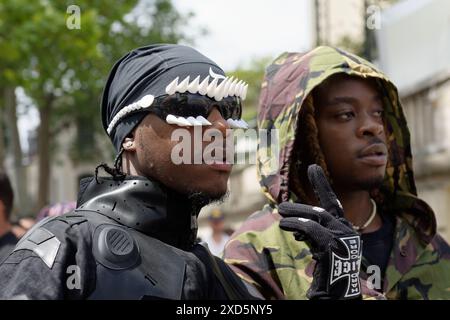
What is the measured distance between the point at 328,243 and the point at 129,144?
26.5 inches

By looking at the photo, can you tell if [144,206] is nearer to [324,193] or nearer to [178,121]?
[178,121]

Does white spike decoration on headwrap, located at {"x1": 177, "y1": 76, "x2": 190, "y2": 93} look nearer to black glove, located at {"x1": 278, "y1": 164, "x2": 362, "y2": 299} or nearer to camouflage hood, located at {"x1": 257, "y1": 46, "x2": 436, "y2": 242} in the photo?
black glove, located at {"x1": 278, "y1": 164, "x2": 362, "y2": 299}

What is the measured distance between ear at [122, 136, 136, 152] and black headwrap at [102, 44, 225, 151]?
2 cm

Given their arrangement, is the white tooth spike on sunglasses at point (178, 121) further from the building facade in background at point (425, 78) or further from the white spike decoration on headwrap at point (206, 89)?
the building facade in background at point (425, 78)

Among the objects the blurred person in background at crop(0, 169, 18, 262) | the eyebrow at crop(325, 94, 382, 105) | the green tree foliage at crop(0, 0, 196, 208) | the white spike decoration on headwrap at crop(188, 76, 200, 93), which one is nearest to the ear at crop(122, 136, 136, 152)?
the white spike decoration on headwrap at crop(188, 76, 200, 93)

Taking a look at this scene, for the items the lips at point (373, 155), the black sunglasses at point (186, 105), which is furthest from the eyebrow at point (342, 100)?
the black sunglasses at point (186, 105)

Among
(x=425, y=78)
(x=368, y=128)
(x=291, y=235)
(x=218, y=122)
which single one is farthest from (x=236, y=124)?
(x=425, y=78)

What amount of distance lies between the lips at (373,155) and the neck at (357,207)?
0.52 feet

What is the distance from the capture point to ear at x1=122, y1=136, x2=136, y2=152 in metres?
2.34

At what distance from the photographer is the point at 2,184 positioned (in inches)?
230

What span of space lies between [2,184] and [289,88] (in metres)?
3.14
